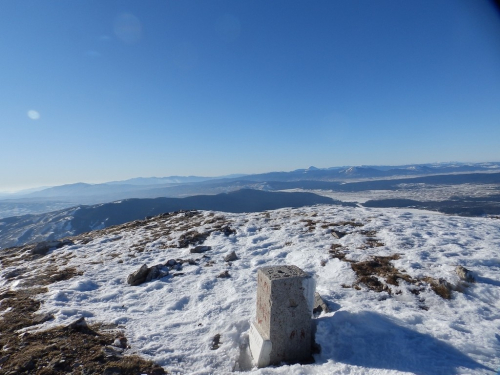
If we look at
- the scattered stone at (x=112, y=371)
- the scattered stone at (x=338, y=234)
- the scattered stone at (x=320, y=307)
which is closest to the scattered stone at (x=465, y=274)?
the scattered stone at (x=320, y=307)

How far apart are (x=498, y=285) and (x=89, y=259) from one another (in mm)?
18467

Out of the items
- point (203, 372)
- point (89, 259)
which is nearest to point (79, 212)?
point (89, 259)

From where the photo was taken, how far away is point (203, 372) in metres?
5.32

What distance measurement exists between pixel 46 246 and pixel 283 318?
19788 millimetres

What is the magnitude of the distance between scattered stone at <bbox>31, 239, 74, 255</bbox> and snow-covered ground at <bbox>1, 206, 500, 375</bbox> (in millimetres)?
2356

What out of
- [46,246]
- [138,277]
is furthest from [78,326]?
[46,246]

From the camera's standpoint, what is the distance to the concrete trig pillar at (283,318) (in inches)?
214

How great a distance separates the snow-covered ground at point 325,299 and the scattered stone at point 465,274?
0.22 m

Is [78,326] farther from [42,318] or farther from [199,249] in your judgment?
[199,249]

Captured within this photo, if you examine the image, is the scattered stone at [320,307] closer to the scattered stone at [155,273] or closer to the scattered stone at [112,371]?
the scattered stone at [112,371]

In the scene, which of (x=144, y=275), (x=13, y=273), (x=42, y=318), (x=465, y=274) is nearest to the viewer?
(x=42, y=318)

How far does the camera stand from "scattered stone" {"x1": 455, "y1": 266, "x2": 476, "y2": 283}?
7.90 metres

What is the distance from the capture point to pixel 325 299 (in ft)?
25.0

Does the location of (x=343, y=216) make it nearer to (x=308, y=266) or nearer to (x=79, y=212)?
(x=308, y=266)
